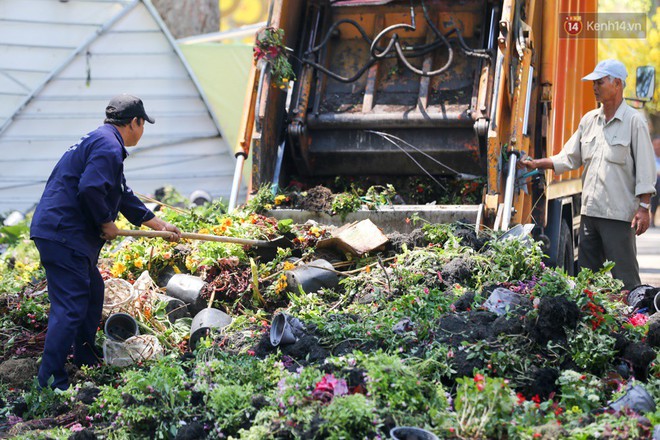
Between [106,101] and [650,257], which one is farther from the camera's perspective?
[650,257]

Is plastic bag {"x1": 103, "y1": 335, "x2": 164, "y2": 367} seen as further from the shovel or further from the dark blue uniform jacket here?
the shovel

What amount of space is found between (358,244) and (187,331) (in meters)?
1.29

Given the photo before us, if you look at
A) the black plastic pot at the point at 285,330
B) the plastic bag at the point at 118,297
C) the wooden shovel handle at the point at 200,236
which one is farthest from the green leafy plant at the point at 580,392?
the plastic bag at the point at 118,297

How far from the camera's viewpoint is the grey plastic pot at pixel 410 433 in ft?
12.0

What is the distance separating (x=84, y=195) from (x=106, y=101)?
725cm

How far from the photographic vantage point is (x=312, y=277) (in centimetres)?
580

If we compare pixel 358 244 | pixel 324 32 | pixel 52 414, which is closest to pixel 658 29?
pixel 324 32

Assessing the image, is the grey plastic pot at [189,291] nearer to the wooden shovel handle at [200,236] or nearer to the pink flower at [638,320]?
the wooden shovel handle at [200,236]

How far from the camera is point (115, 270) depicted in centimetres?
628

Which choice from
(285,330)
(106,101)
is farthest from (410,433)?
(106,101)

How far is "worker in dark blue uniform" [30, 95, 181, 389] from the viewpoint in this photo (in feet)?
16.5

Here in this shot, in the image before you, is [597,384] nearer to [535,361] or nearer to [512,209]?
[535,361]

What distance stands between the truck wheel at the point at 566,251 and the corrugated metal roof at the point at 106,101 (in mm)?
5294

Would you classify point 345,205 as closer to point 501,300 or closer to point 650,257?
point 501,300
